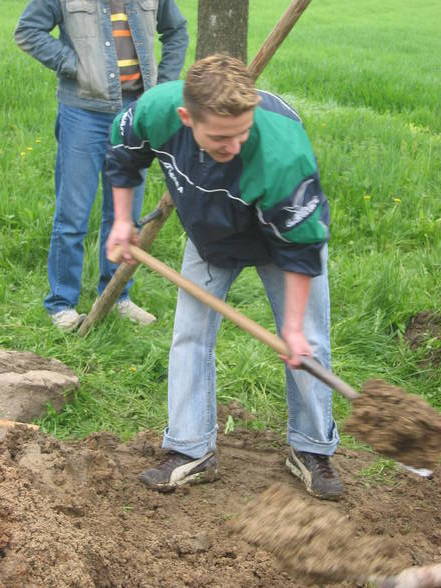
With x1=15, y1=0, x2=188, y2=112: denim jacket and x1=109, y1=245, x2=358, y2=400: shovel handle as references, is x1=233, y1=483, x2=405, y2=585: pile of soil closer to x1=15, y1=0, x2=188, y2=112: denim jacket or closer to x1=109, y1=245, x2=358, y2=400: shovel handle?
x1=109, y1=245, x2=358, y2=400: shovel handle

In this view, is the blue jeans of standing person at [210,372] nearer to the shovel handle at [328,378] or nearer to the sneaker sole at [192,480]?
the sneaker sole at [192,480]

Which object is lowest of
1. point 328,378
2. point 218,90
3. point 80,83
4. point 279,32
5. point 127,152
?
point 328,378

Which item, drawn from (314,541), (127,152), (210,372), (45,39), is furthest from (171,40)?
(314,541)

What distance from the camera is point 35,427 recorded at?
390 cm

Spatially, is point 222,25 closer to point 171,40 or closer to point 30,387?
point 171,40

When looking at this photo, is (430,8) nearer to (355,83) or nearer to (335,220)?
(355,83)

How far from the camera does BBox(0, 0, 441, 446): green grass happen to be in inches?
184

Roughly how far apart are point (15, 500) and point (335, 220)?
404 cm

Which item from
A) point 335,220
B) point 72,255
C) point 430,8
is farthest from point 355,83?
point 430,8

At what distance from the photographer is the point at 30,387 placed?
4.23 metres

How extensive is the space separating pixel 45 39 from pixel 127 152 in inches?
66.8

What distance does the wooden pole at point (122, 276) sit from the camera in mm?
4430

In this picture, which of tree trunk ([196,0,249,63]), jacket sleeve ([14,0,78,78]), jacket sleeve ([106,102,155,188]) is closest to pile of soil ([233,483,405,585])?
jacket sleeve ([106,102,155,188])

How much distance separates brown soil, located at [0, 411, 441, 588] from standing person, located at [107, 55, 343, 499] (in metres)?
0.15
